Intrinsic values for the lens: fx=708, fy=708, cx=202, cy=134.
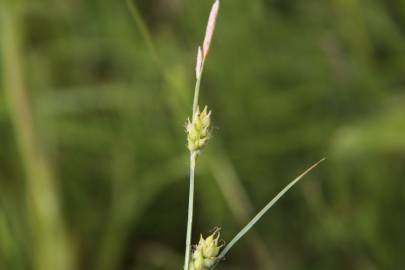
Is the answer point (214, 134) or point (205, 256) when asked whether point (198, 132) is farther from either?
point (214, 134)

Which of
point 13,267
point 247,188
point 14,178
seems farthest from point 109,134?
point 13,267

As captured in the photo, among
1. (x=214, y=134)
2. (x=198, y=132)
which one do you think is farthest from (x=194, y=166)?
(x=214, y=134)

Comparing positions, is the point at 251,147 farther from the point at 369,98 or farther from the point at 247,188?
the point at 369,98

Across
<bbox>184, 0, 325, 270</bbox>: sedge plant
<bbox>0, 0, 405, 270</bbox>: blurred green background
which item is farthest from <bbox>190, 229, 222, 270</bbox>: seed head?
<bbox>0, 0, 405, 270</bbox>: blurred green background

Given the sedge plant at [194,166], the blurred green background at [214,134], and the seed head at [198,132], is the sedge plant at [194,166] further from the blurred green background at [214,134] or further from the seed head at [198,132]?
the blurred green background at [214,134]

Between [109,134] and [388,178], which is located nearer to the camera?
[388,178]

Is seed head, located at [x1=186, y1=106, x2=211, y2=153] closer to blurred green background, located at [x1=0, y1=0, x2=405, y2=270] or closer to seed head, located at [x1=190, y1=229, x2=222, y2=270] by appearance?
seed head, located at [x1=190, y1=229, x2=222, y2=270]
